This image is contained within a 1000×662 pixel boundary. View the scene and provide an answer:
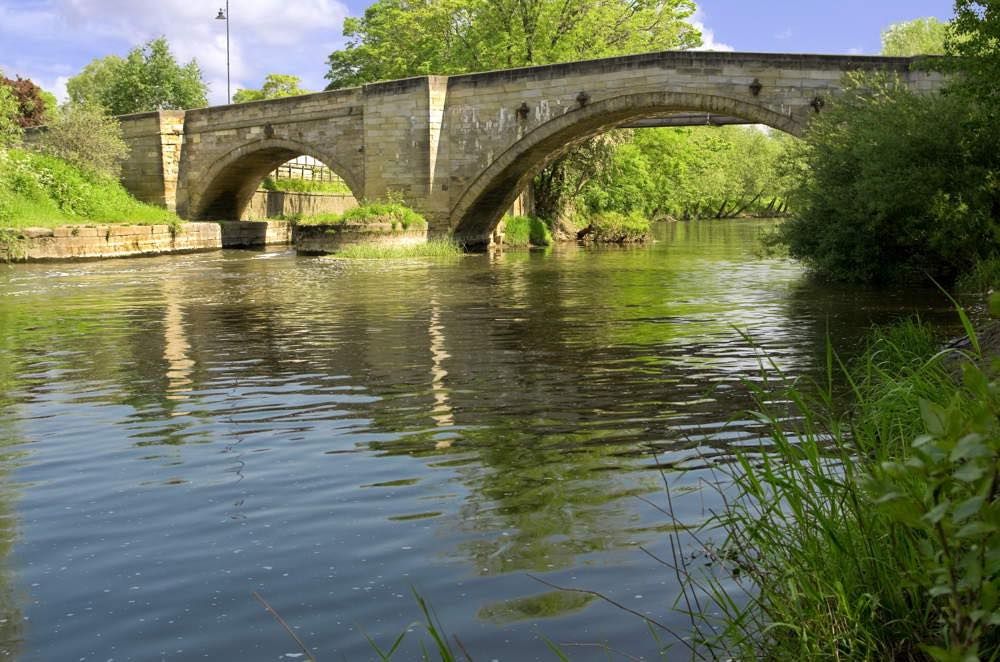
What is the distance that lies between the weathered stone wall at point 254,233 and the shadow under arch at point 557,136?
7666mm

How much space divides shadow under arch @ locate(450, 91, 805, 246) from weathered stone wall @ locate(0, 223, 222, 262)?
7216 mm

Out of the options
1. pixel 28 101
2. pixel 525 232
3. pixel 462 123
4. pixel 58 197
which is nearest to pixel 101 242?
pixel 58 197

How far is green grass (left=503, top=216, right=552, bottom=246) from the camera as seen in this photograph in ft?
99.4

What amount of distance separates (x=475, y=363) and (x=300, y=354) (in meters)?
1.67

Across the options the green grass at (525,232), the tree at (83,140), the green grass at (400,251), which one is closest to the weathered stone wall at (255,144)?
the tree at (83,140)

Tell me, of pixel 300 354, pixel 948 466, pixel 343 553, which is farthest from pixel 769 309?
pixel 948 466

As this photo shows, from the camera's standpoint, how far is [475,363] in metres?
8.87

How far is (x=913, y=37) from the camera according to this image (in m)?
42.6

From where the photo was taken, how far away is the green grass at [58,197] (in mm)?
25750

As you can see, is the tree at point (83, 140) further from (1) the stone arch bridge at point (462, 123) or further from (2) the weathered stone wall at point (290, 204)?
(2) the weathered stone wall at point (290, 204)

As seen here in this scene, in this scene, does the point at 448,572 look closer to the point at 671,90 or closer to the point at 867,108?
the point at 867,108

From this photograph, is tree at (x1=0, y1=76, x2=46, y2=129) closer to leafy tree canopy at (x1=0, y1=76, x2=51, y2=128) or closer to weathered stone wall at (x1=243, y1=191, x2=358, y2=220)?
leafy tree canopy at (x1=0, y1=76, x2=51, y2=128)

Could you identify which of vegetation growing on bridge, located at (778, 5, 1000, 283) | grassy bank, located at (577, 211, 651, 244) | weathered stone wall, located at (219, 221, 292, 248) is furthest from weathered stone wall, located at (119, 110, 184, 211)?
vegetation growing on bridge, located at (778, 5, 1000, 283)

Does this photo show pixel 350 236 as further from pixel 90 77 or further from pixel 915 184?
pixel 90 77
